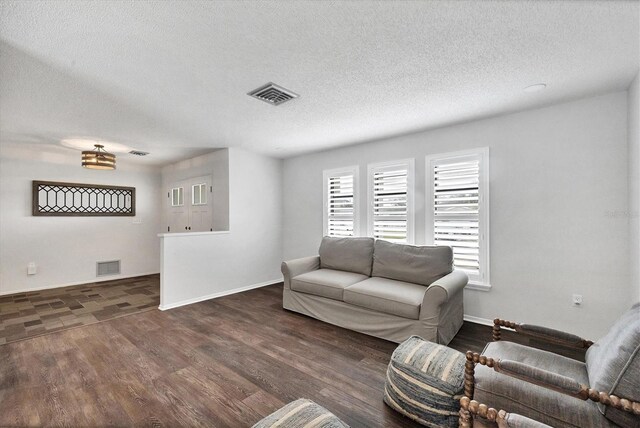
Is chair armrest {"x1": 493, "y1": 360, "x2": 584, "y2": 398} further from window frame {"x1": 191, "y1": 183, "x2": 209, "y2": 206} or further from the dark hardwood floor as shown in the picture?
window frame {"x1": 191, "y1": 183, "x2": 209, "y2": 206}

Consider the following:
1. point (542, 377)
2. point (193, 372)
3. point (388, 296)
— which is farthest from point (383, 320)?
point (193, 372)

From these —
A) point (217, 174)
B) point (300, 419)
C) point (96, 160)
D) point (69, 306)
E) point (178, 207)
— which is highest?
point (96, 160)

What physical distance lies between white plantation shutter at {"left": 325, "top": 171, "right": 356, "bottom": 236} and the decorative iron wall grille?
452 centimetres

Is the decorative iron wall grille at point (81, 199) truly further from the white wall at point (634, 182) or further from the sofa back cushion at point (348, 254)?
the white wall at point (634, 182)

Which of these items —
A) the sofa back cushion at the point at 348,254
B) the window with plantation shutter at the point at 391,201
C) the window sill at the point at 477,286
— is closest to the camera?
the window sill at the point at 477,286

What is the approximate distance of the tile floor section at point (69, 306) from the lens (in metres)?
3.25

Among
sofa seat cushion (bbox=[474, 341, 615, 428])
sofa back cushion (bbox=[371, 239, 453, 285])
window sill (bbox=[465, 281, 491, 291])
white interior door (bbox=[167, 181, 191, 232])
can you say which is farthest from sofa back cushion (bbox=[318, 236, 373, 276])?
white interior door (bbox=[167, 181, 191, 232])

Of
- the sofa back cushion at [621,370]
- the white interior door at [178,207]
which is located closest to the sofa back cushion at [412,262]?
the sofa back cushion at [621,370]

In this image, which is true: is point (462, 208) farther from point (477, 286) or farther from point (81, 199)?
point (81, 199)

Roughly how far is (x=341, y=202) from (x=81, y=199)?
519 cm

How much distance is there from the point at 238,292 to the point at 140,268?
2983mm

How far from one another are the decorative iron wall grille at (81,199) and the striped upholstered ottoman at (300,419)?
6070mm

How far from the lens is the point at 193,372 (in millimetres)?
2307

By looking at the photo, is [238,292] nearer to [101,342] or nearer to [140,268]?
[101,342]
